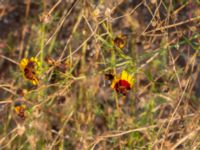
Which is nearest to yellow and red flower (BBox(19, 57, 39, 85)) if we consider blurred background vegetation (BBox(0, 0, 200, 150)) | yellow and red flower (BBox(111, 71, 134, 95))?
blurred background vegetation (BBox(0, 0, 200, 150))

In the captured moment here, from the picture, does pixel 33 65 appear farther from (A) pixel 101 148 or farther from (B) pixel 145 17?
(B) pixel 145 17

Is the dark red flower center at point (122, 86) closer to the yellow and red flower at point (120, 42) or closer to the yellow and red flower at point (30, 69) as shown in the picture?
the yellow and red flower at point (120, 42)

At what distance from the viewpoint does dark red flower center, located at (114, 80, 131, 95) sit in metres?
1.58

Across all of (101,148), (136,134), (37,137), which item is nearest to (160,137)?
(136,134)

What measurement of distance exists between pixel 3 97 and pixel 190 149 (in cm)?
86

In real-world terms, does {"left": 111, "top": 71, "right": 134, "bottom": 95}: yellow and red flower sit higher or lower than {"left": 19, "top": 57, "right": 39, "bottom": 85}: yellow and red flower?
lower

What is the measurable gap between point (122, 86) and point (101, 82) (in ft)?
2.03

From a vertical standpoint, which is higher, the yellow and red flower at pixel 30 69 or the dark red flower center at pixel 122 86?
the yellow and red flower at pixel 30 69

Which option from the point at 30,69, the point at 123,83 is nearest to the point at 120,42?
the point at 123,83

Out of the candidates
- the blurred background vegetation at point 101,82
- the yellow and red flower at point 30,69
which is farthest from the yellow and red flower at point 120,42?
the yellow and red flower at point 30,69

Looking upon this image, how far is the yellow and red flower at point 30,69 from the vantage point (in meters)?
1.59

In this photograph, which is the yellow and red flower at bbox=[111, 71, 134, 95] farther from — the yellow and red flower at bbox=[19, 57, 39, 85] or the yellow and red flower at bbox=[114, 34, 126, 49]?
the yellow and red flower at bbox=[19, 57, 39, 85]

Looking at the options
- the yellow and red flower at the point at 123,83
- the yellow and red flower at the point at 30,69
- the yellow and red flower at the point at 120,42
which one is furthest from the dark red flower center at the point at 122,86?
the yellow and red flower at the point at 30,69

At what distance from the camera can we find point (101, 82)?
2.20 metres
